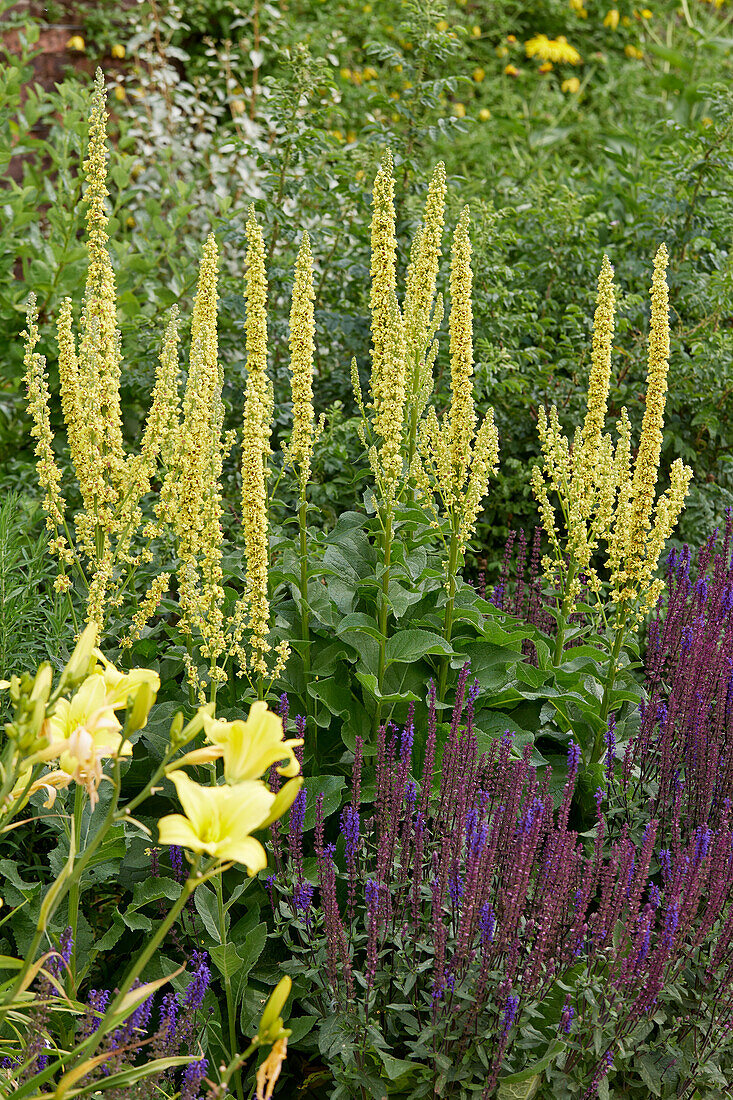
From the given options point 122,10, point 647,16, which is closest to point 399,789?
point 122,10

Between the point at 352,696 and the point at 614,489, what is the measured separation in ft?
3.13

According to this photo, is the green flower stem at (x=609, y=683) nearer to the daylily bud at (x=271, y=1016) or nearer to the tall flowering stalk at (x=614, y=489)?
the tall flowering stalk at (x=614, y=489)

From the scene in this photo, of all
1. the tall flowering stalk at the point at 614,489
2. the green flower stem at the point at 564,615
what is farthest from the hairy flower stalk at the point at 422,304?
the green flower stem at the point at 564,615

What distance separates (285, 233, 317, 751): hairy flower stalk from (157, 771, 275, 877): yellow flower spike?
4.68ft

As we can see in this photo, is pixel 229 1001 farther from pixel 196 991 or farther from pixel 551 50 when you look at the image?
pixel 551 50

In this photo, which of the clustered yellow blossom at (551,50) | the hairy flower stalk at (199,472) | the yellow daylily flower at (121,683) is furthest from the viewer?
the clustered yellow blossom at (551,50)

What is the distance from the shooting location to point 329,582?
9.84 feet

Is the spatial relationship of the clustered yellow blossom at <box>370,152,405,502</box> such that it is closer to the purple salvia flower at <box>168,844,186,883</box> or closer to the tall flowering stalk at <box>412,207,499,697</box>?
the tall flowering stalk at <box>412,207,499,697</box>

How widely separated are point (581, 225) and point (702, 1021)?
3696 millimetres

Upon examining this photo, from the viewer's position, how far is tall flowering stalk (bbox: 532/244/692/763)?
2861mm

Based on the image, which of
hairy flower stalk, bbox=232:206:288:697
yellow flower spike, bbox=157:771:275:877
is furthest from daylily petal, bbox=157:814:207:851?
hairy flower stalk, bbox=232:206:288:697

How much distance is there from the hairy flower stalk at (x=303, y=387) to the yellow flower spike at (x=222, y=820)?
1.43m

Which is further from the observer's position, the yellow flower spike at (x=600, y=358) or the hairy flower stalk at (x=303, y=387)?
the yellow flower spike at (x=600, y=358)

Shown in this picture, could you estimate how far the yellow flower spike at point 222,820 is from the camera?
4.29 feet
